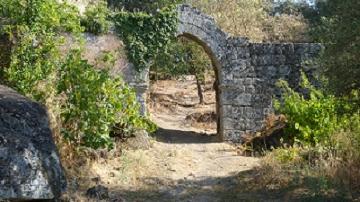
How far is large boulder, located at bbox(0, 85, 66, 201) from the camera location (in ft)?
→ 14.1

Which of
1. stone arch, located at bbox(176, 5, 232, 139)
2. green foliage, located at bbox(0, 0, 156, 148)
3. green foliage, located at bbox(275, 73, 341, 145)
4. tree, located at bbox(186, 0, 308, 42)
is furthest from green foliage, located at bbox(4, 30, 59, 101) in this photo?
tree, located at bbox(186, 0, 308, 42)

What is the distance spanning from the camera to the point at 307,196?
20.3ft

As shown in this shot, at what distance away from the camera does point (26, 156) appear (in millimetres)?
4484

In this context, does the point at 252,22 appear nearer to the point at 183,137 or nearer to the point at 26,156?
the point at 183,137

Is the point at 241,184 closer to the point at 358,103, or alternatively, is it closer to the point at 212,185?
the point at 212,185

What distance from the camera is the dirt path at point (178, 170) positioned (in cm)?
700

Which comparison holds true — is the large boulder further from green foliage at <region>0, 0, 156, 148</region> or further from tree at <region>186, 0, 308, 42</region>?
tree at <region>186, 0, 308, 42</region>

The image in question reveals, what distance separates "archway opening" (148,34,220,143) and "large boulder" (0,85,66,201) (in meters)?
7.50

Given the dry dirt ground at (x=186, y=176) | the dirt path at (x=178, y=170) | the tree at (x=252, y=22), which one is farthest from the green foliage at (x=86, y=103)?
the tree at (x=252, y=22)

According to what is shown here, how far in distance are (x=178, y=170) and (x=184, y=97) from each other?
1220 centimetres

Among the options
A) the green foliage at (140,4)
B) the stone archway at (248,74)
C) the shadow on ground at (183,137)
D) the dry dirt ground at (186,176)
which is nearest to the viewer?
the dry dirt ground at (186,176)

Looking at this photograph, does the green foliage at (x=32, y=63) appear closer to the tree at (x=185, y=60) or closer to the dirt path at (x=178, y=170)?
the dirt path at (x=178, y=170)

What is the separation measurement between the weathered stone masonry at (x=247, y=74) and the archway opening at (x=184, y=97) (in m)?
0.42

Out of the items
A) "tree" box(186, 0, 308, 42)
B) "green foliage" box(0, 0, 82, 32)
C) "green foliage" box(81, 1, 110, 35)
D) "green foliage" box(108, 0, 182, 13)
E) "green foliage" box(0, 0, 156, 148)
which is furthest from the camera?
"green foliage" box(108, 0, 182, 13)
